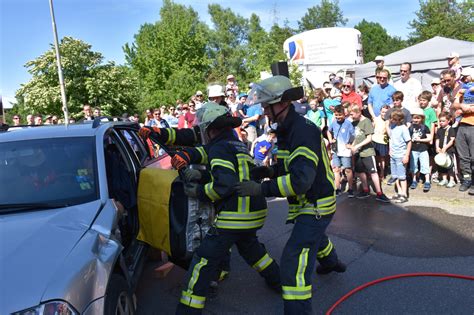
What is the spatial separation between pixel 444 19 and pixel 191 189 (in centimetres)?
5303

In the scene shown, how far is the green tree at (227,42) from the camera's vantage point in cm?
5847

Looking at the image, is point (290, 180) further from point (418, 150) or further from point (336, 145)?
point (418, 150)

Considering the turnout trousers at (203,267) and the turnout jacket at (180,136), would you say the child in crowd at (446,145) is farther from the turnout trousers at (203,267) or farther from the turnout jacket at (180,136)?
the turnout trousers at (203,267)

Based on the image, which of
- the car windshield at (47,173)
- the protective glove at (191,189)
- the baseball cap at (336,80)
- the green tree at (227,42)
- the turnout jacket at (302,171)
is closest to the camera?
the turnout jacket at (302,171)

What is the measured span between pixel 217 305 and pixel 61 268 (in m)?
1.79

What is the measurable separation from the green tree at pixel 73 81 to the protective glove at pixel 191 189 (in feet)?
111

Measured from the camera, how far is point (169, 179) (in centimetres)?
343

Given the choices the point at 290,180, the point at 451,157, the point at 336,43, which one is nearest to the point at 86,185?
the point at 290,180

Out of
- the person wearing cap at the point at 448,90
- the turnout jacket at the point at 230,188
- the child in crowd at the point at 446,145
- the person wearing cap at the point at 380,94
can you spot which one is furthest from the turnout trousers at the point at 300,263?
the person wearing cap at the point at 380,94

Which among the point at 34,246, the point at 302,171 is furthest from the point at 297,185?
the point at 34,246

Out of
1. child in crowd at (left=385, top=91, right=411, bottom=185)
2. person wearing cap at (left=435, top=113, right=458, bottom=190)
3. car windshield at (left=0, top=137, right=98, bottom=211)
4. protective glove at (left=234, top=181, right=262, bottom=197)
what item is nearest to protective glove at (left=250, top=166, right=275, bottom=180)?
protective glove at (left=234, top=181, right=262, bottom=197)

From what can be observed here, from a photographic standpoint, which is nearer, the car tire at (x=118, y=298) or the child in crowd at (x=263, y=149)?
the car tire at (x=118, y=298)

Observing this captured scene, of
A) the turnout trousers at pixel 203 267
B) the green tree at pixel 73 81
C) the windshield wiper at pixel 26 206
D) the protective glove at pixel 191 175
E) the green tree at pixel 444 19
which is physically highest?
the green tree at pixel 444 19

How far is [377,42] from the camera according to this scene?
75062 millimetres
